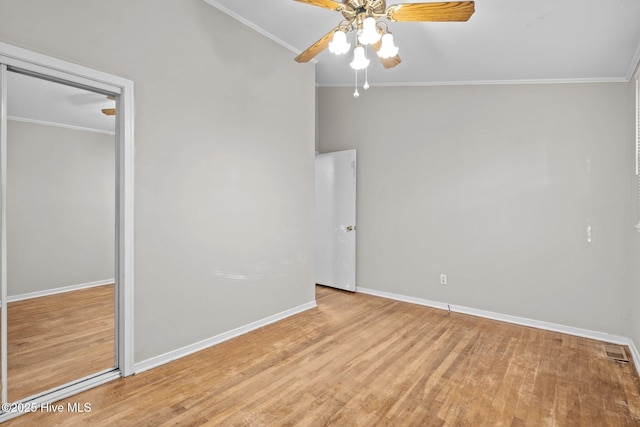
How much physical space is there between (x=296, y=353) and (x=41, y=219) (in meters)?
2.10

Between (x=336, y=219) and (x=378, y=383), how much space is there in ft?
9.29

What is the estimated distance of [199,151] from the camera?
9.45ft

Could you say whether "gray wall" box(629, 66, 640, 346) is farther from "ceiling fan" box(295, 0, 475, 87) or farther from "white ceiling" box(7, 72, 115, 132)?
"white ceiling" box(7, 72, 115, 132)

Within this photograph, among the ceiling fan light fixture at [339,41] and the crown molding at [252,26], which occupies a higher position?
the crown molding at [252,26]

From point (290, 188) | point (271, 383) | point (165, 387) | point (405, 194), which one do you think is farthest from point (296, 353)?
point (405, 194)

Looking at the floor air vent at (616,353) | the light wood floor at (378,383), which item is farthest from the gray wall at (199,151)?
the floor air vent at (616,353)

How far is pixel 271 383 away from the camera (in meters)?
2.40

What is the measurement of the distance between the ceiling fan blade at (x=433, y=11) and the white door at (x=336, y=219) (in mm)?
2703

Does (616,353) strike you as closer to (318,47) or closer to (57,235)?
(318,47)

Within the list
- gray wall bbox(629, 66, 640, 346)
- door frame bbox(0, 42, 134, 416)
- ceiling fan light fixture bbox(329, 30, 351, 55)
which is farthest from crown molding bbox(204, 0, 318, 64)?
gray wall bbox(629, 66, 640, 346)

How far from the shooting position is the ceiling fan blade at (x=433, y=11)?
1903mm

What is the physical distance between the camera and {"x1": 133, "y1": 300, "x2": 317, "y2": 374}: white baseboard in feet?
8.38

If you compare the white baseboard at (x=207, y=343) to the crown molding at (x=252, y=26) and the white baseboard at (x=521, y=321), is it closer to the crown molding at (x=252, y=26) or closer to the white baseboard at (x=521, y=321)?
the white baseboard at (x=521, y=321)

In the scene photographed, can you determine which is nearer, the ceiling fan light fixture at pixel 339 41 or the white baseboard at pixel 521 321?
the ceiling fan light fixture at pixel 339 41
